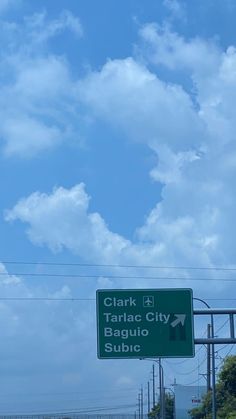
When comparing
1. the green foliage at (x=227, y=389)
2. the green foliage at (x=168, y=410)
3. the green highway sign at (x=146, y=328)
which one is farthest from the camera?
the green foliage at (x=168, y=410)

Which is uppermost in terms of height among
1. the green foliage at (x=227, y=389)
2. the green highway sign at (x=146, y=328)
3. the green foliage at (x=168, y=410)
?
the green foliage at (x=168, y=410)

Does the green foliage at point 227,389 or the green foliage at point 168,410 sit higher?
the green foliage at point 168,410

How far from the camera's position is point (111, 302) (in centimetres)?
2888

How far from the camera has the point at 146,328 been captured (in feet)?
94.0

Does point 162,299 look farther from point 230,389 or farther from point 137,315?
point 230,389

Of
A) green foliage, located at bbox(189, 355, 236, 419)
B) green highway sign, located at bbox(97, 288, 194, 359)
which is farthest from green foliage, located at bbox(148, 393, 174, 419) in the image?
green highway sign, located at bbox(97, 288, 194, 359)

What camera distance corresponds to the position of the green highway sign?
28.6 meters

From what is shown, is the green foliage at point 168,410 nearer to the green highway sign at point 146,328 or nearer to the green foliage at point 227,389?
the green foliage at point 227,389

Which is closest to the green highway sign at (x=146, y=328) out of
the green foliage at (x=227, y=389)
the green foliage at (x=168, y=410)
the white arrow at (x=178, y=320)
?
the white arrow at (x=178, y=320)

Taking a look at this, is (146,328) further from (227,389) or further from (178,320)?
(227,389)

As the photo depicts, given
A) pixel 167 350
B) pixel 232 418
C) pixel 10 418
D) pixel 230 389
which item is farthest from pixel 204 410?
pixel 10 418

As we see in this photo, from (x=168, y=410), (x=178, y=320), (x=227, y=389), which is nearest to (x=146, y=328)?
(x=178, y=320)

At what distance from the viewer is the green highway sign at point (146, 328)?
2862cm

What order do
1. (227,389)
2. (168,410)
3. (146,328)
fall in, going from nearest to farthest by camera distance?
(146,328)
(227,389)
(168,410)
